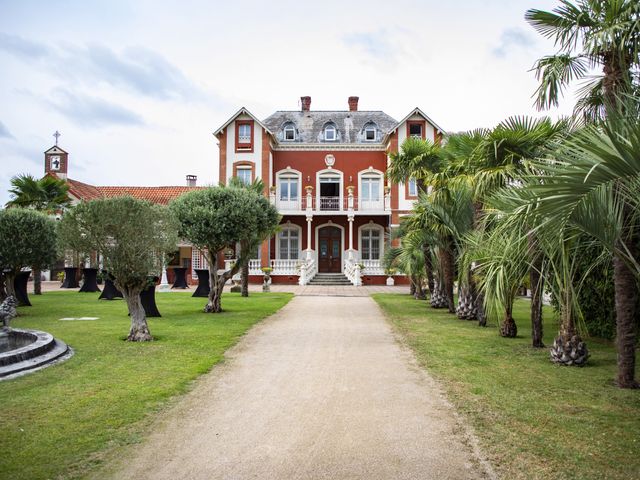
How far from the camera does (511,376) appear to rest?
23.8ft

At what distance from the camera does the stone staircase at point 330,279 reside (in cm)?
3123

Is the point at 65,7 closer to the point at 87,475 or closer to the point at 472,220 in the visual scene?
the point at 87,475

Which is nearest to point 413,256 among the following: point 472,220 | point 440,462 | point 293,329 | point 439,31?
point 472,220

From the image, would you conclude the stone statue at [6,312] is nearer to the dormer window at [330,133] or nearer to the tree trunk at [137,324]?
the tree trunk at [137,324]

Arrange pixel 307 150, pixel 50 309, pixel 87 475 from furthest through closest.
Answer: pixel 307 150, pixel 50 309, pixel 87 475

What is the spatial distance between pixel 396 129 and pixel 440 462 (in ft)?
97.5

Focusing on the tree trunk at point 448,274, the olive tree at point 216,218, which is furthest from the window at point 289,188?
the tree trunk at point 448,274

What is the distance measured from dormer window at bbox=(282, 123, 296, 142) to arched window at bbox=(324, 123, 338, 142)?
2.04 meters

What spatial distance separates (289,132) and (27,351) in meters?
28.9

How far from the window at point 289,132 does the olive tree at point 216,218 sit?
20.3 meters

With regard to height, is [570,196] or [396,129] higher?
[396,129]

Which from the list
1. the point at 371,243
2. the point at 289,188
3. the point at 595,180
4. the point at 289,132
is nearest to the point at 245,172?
the point at 289,188

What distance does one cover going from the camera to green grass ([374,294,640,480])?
4133 mm

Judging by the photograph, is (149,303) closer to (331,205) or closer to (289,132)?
(331,205)
